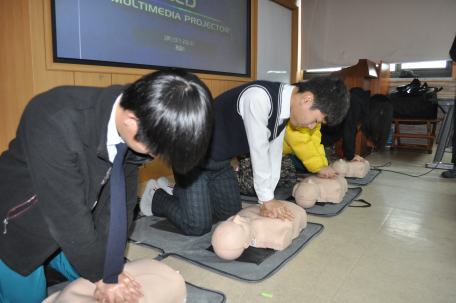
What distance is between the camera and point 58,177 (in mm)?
766

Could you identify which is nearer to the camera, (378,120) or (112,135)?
(112,135)

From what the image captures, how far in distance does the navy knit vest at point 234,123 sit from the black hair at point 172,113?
838mm

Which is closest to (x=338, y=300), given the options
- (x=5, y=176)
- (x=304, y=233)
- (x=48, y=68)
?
(x=304, y=233)

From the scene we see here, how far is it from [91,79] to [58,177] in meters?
1.69

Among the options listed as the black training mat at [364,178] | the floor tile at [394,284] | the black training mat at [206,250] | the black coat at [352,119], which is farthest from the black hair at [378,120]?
the floor tile at [394,284]

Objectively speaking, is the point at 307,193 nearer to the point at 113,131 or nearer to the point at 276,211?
the point at 276,211

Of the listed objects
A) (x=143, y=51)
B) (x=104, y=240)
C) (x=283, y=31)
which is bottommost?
(x=104, y=240)

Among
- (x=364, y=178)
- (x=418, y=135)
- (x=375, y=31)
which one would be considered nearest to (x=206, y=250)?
(x=364, y=178)

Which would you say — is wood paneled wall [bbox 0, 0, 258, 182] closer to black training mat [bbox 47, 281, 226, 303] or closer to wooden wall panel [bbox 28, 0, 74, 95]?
wooden wall panel [bbox 28, 0, 74, 95]

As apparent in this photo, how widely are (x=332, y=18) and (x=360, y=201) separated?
12.2 feet

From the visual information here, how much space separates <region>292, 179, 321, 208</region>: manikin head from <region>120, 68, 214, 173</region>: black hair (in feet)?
4.53

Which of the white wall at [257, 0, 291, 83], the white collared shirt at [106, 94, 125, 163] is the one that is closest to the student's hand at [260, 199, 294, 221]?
the white collared shirt at [106, 94, 125, 163]

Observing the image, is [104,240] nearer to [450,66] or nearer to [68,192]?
[68,192]

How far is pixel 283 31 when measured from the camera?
Result: 183 inches
